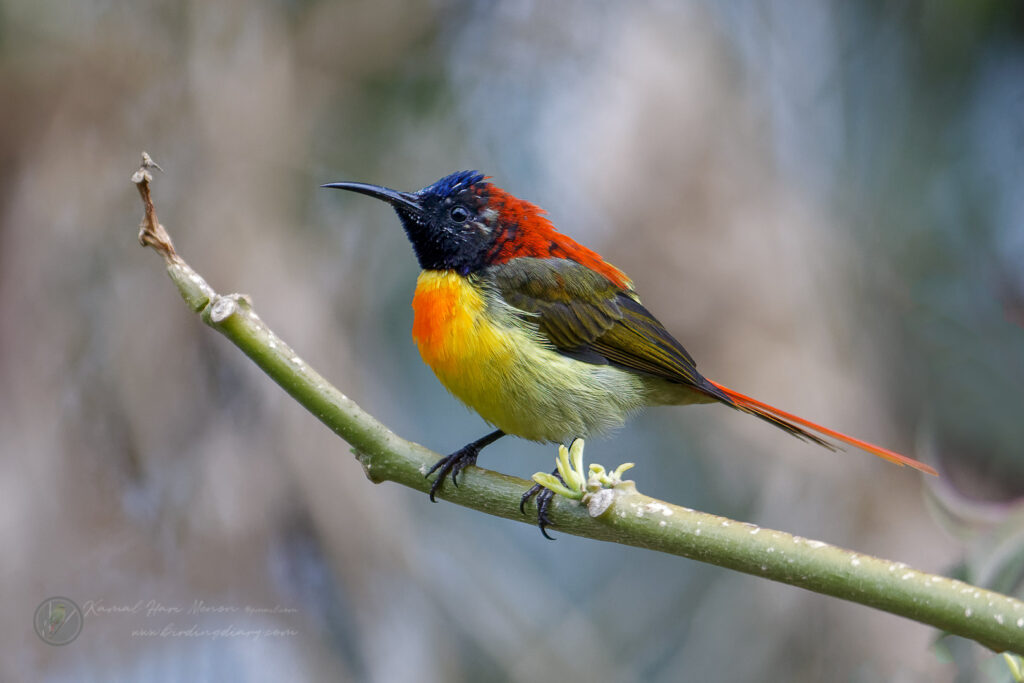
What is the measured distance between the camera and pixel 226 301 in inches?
63.1

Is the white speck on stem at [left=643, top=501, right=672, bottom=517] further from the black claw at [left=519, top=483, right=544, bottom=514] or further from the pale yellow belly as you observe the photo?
the pale yellow belly

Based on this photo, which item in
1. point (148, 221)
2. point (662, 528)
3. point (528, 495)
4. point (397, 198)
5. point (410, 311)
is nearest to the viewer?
point (148, 221)

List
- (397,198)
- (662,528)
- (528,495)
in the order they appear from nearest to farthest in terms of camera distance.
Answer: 1. (662,528)
2. (528,495)
3. (397,198)

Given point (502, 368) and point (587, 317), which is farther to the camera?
point (587, 317)

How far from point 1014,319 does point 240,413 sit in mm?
3126

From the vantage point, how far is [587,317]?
241 cm

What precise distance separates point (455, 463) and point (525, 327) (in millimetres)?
390

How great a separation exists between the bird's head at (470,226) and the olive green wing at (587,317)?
1.7 inches

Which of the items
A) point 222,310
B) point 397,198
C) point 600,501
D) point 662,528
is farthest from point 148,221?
point 662,528

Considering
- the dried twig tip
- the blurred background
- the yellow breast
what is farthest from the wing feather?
the blurred background

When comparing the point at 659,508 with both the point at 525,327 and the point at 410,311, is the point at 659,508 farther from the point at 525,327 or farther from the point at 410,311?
the point at 410,311

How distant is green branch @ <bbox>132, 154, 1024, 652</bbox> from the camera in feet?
4.65

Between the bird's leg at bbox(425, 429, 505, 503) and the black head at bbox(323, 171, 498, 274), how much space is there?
1.60ft

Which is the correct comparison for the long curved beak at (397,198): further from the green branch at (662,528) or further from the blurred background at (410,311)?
the blurred background at (410,311)
